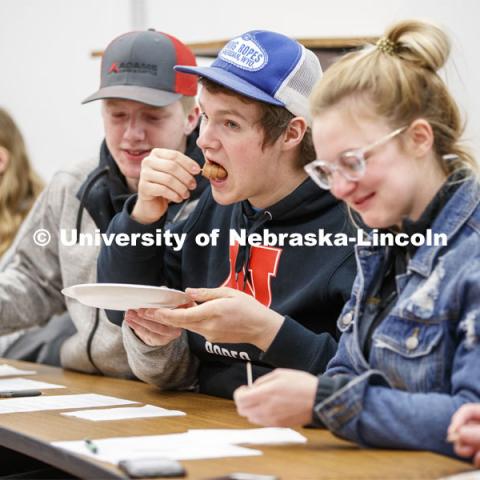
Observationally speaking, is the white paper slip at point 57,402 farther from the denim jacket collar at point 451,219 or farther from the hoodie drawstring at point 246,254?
the denim jacket collar at point 451,219

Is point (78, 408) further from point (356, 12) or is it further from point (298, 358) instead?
point (356, 12)

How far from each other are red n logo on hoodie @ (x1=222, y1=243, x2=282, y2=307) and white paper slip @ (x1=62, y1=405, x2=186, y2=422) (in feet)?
1.12

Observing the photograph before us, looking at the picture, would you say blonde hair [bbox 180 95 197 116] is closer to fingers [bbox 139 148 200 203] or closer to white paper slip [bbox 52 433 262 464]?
fingers [bbox 139 148 200 203]

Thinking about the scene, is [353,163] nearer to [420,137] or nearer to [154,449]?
[420,137]

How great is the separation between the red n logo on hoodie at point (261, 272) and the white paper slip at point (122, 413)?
0.34 metres

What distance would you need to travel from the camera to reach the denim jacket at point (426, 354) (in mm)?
1516

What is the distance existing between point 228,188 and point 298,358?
43cm

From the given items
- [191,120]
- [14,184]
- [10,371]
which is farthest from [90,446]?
[14,184]

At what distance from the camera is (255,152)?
2.17m

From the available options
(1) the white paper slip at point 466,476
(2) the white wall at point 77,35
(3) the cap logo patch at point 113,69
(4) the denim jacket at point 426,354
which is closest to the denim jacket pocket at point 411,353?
(4) the denim jacket at point 426,354

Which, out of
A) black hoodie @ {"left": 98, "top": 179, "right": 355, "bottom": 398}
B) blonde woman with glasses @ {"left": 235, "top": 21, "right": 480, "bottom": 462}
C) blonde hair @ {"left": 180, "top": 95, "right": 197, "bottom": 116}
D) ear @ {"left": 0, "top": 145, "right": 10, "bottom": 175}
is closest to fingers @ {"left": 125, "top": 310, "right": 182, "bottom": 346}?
black hoodie @ {"left": 98, "top": 179, "right": 355, "bottom": 398}

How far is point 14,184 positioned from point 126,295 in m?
1.89

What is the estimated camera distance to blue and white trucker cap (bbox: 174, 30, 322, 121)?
212 cm

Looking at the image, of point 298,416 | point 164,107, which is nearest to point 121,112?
point 164,107
